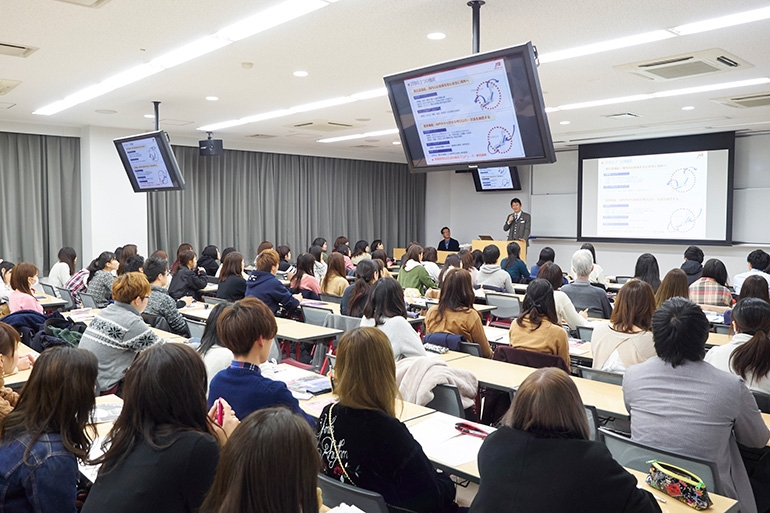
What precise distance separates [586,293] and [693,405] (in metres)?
3.38

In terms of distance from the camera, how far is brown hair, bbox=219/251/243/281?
20.1ft

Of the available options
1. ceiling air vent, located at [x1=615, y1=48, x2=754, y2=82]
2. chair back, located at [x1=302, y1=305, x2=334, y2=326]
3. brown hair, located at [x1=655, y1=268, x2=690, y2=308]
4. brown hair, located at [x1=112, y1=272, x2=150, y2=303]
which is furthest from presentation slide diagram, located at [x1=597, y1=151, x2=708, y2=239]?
brown hair, located at [x1=112, y1=272, x2=150, y2=303]

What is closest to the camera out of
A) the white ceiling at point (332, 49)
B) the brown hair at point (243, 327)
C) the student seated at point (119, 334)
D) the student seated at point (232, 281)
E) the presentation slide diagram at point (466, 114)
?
the brown hair at point (243, 327)

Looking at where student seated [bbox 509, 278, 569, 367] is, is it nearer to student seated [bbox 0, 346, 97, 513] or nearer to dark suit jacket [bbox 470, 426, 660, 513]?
dark suit jacket [bbox 470, 426, 660, 513]

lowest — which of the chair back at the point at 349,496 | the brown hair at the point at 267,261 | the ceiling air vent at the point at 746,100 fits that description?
the chair back at the point at 349,496

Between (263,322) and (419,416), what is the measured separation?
822 millimetres

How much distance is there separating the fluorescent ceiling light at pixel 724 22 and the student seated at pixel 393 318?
2.80m

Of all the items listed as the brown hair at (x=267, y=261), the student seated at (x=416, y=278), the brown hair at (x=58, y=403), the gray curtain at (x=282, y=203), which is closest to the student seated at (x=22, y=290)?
the brown hair at (x=267, y=261)

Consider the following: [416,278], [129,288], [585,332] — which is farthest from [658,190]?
[129,288]

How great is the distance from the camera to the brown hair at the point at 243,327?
102 inches

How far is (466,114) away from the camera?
12.4ft

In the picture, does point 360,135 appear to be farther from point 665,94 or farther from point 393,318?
point 393,318

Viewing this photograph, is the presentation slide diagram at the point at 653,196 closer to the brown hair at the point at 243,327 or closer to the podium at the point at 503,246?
the podium at the point at 503,246

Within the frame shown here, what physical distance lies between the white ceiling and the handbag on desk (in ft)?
9.59
